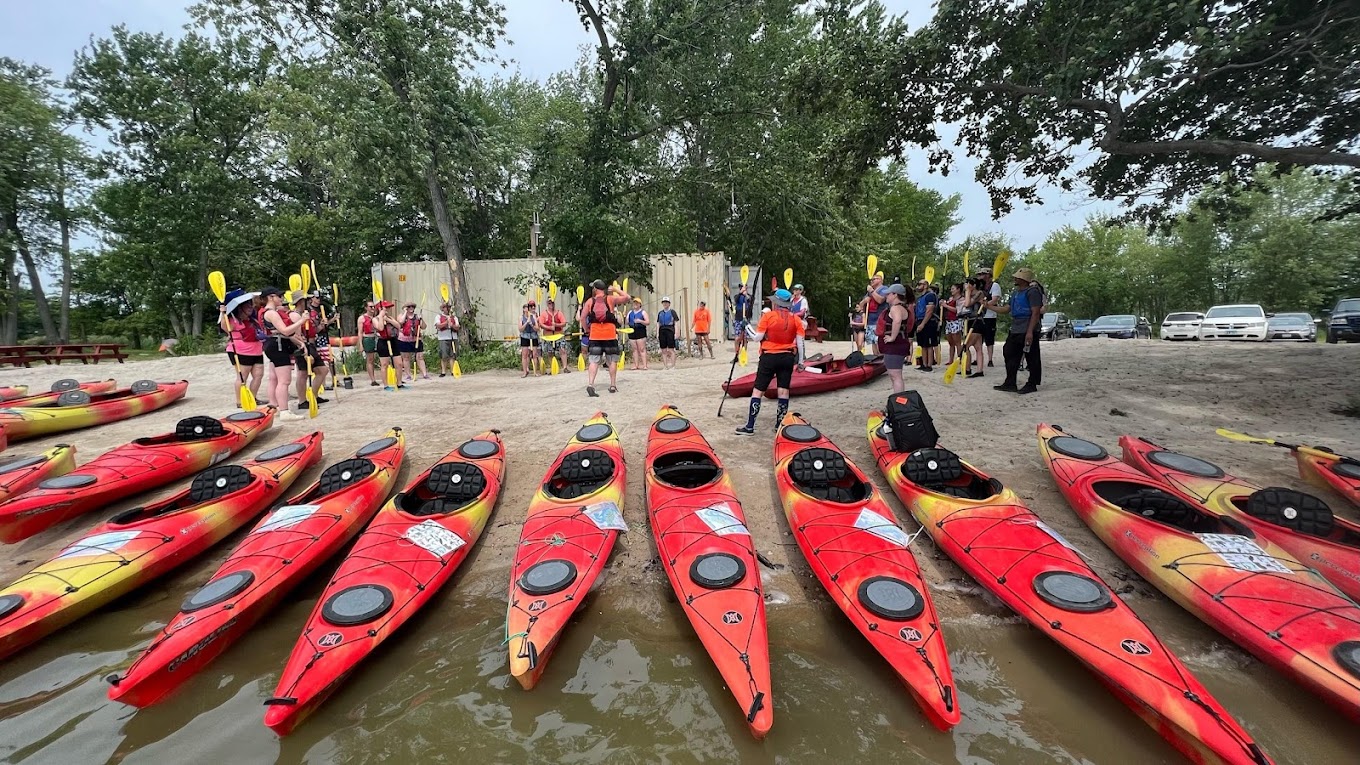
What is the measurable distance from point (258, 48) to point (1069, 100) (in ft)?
86.8

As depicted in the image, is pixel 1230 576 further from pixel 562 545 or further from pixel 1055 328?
pixel 1055 328

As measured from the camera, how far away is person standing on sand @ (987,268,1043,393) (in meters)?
7.19

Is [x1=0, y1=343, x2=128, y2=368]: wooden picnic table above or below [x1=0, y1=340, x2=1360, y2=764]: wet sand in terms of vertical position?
above

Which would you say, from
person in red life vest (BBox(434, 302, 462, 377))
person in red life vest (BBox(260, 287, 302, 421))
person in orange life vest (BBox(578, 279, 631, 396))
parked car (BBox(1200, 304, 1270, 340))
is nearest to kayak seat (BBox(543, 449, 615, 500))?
person in orange life vest (BBox(578, 279, 631, 396))

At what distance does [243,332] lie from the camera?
23.7 ft

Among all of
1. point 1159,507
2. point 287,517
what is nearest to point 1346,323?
point 1159,507

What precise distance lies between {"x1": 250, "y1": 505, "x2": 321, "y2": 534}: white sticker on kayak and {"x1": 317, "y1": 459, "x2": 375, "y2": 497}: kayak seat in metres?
0.38

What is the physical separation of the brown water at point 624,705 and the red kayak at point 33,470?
252 centimetres

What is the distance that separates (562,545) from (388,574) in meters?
1.09

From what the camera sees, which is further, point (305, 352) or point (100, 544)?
point (305, 352)

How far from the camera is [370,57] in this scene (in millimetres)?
12195

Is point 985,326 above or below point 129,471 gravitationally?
above

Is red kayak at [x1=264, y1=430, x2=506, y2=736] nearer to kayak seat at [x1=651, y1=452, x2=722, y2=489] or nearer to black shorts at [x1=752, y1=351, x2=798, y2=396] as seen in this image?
kayak seat at [x1=651, y1=452, x2=722, y2=489]

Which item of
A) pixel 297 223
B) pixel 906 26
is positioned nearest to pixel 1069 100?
pixel 906 26
